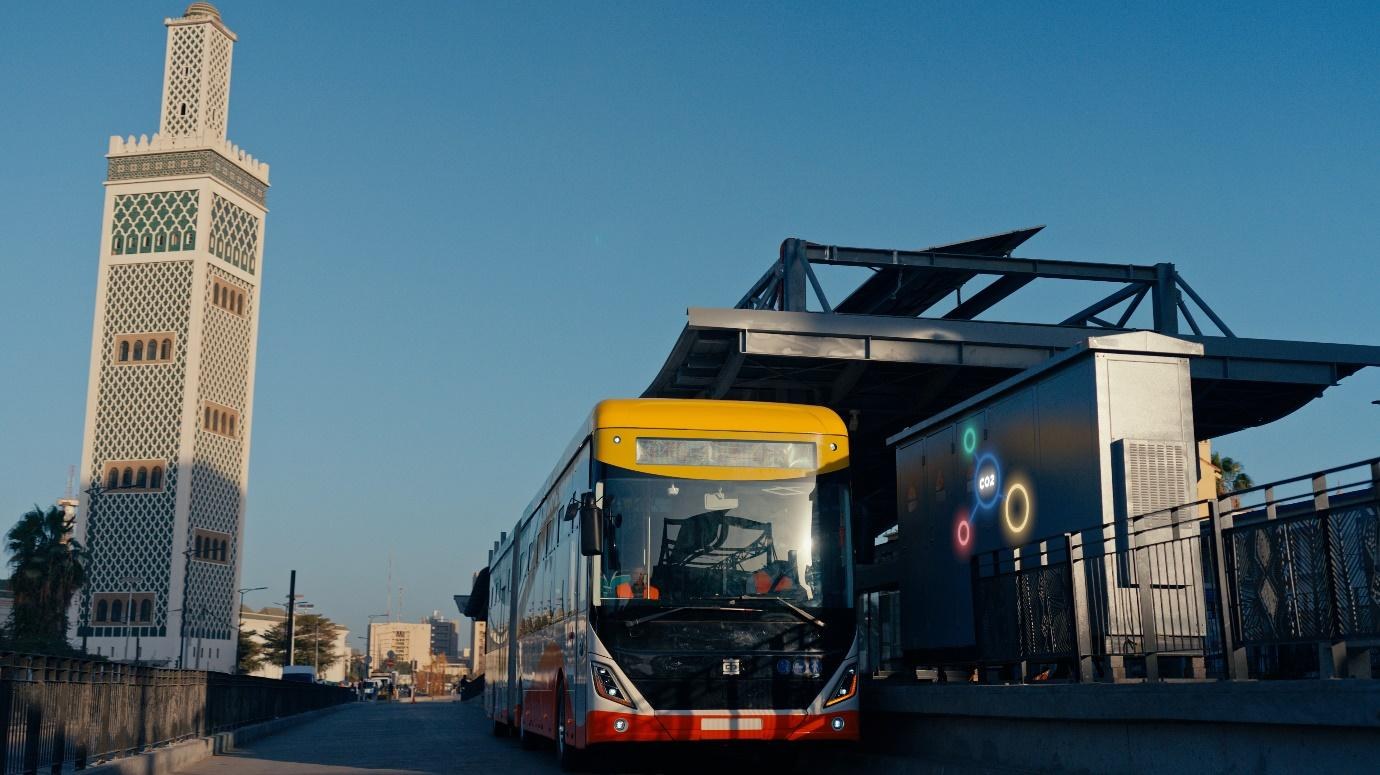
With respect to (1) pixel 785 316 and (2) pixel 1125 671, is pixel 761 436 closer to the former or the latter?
(2) pixel 1125 671

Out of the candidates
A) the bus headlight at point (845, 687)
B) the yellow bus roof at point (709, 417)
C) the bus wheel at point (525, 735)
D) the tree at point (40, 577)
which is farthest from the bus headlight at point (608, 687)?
the tree at point (40, 577)

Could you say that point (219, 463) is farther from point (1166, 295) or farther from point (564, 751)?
point (564, 751)

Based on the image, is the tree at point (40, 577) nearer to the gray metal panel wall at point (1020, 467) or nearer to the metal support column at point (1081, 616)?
the gray metal panel wall at point (1020, 467)

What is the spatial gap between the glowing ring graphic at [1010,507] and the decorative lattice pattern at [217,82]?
116m

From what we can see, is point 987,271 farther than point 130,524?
No

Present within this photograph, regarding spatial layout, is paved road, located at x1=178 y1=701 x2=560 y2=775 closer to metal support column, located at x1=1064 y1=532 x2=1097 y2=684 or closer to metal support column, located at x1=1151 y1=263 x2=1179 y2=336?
metal support column, located at x1=1064 y1=532 x2=1097 y2=684

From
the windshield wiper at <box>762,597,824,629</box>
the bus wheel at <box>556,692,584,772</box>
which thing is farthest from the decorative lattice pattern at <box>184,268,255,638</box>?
the windshield wiper at <box>762,597,824,629</box>

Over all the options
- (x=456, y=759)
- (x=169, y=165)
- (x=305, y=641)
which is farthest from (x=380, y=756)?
(x=305, y=641)

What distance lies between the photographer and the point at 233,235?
119938 millimetres

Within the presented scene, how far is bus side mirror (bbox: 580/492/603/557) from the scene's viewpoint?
1294 centimetres

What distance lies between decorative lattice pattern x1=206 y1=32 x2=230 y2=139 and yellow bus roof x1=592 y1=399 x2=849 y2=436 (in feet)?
378

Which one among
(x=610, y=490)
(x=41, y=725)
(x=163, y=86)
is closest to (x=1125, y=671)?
(x=610, y=490)

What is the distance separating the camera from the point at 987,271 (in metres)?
27.9

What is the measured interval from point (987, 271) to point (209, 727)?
653 inches
